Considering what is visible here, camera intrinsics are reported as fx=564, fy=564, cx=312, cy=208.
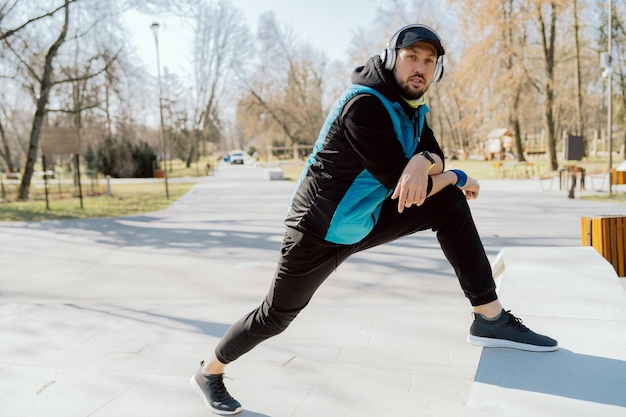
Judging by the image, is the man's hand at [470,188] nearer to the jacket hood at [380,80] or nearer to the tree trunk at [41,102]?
the jacket hood at [380,80]

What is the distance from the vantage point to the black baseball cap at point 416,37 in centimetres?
235

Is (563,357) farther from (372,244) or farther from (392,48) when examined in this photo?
(392,48)

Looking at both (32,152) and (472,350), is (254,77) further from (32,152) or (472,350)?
(472,350)

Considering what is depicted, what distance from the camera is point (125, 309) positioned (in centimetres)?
528

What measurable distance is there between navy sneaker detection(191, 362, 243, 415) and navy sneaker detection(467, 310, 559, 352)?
1303 millimetres

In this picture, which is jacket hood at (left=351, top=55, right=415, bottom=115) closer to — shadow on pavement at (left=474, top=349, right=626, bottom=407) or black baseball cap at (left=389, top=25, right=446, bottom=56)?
black baseball cap at (left=389, top=25, right=446, bottom=56)

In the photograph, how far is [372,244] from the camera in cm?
271

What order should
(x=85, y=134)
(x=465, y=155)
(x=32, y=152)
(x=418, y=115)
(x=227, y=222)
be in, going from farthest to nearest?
1. (x=465, y=155)
2. (x=85, y=134)
3. (x=32, y=152)
4. (x=227, y=222)
5. (x=418, y=115)

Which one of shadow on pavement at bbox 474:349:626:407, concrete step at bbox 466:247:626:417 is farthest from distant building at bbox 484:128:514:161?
shadow on pavement at bbox 474:349:626:407

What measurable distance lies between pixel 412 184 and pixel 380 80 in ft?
1.53

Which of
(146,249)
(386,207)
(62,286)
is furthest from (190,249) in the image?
(386,207)

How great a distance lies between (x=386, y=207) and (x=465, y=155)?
55.6 meters

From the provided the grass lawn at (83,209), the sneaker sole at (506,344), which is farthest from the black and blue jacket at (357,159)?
the grass lawn at (83,209)

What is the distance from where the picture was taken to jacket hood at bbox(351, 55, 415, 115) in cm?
235
